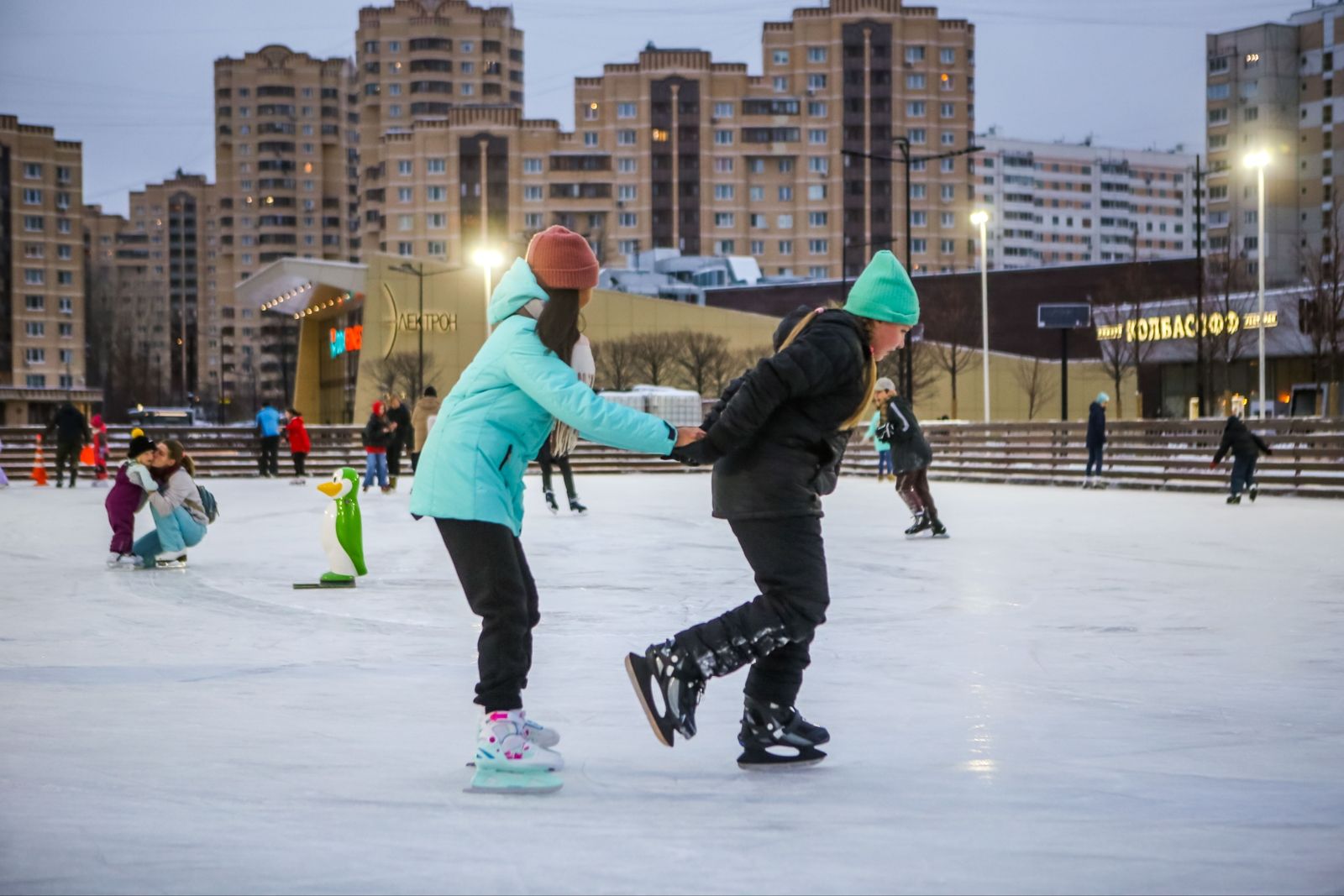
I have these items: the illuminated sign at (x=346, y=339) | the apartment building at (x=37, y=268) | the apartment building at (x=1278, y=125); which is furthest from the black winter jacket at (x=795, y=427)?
the apartment building at (x=37, y=268)

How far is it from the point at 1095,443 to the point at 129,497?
1817 cm

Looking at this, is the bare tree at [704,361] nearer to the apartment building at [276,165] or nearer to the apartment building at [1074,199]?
the apartment building at [276,165]

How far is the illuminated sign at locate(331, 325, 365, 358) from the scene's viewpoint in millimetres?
65500

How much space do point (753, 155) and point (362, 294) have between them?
55.9 meters

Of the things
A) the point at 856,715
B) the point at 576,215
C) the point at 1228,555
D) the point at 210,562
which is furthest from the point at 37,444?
the point at 576,215

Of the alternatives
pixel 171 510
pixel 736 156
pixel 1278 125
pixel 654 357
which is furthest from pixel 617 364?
pixel 1278 125

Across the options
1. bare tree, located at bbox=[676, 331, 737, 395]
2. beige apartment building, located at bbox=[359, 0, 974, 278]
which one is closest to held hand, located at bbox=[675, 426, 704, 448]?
bare tree, located at bbox=[676, 331, 737, 395]

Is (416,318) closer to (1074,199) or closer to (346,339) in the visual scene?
(346,339)

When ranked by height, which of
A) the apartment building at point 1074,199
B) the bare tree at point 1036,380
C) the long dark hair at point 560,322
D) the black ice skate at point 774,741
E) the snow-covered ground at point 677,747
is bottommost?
the snow-covered ground at point 677,747

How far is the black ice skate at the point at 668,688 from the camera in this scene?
15.5 ft

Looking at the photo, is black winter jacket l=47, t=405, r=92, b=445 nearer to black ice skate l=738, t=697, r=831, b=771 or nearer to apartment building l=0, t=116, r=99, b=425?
black ice skate l=738, t=697, r=831, b=771

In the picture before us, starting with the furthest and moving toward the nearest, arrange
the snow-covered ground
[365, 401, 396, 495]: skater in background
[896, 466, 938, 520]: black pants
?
[365, 401, 396, 495]: skater in background, [896, 466, 938, 520]: black pants, the snow-covered ground

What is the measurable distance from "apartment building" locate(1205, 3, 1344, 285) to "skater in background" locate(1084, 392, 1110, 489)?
8232cm

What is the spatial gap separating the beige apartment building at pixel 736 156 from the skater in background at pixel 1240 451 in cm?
9281
